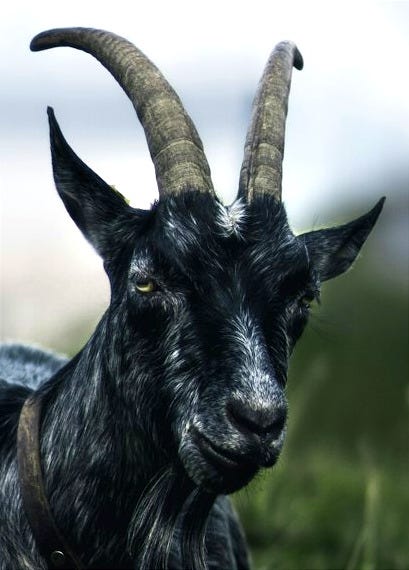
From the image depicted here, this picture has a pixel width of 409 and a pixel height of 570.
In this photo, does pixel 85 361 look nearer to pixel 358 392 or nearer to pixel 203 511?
pixel 203 511

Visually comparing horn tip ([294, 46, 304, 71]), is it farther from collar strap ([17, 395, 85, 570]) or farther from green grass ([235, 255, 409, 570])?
collar strap ([17, 395, 85, 570])

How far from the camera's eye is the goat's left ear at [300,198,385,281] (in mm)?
Result: 5074

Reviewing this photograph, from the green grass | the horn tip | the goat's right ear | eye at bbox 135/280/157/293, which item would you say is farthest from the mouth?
the horn tip

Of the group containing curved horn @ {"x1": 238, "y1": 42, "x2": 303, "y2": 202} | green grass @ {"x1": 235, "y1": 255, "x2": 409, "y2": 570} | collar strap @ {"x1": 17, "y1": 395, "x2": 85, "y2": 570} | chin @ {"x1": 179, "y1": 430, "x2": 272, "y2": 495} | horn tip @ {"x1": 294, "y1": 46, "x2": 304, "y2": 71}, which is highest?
horn tip @ {"x1": 294, "y1": 46, "x2": 304, "y2": 71}

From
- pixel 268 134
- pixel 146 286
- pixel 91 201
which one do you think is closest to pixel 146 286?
pixel 146 286

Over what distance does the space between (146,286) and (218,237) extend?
0.26 m

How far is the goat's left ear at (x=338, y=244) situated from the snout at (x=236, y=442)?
3.06ft

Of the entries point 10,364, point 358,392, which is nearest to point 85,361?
point 10,364

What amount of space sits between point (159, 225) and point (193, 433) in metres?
0.69

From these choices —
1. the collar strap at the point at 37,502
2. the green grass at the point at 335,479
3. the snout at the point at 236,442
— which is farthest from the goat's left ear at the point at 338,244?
the collar strap at the point at 37,502

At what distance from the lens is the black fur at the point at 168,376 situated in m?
4.30

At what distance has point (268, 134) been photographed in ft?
16.4

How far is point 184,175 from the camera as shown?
475cm

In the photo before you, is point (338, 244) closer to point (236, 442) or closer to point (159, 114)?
point (159, 114)
